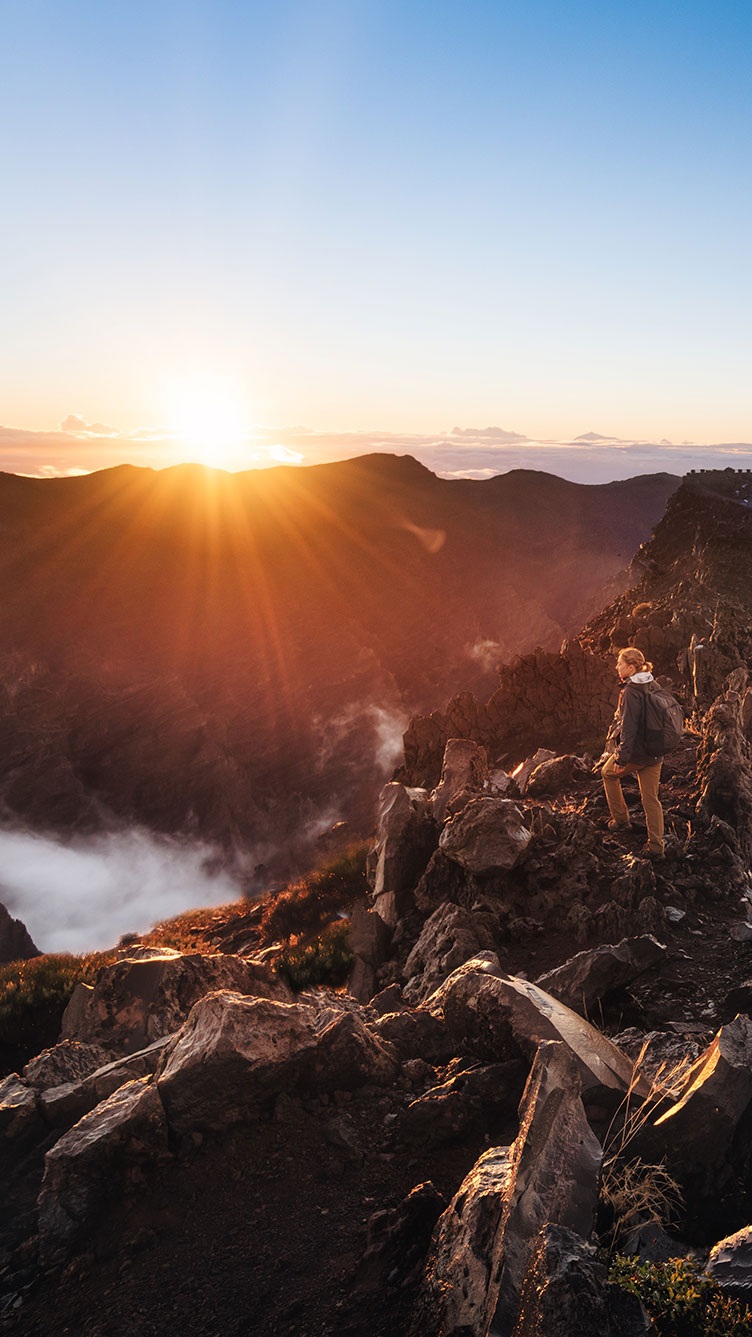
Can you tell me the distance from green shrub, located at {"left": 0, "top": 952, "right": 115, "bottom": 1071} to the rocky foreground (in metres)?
3.37

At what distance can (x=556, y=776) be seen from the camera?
1107cm

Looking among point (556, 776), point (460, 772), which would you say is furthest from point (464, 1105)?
point (460, 772)

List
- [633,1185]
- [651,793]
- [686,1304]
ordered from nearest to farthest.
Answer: [686,1304], [633,1185], [651,793]

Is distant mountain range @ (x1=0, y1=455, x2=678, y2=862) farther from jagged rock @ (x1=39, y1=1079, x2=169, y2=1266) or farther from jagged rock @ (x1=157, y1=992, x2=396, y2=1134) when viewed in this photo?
jagged rock @ (x1=39, y1=1079, x2=169, y2=1266)

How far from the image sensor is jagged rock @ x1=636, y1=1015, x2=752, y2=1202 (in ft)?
11.3

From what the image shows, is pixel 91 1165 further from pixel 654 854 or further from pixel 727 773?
pixel 727 773

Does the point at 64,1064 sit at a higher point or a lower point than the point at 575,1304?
lower

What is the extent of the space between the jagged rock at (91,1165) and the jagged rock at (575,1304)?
276 centimetres

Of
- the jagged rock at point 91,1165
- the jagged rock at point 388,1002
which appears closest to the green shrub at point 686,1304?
the jagged rock at point 91,1165

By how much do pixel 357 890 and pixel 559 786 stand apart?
23.9 ft

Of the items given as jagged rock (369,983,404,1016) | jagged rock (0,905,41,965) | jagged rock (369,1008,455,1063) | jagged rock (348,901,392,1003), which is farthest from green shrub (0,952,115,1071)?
jagged rock (0,905,41,965)

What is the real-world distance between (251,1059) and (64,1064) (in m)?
2.76

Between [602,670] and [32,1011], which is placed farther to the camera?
[602,670]

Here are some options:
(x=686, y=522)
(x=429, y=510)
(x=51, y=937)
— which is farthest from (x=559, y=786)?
(x=429, y=510)
